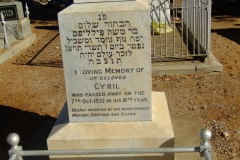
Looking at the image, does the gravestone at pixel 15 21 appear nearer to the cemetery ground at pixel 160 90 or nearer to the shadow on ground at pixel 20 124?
the cemetery ground at pixel 160 90

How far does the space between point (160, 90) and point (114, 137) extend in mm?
3182

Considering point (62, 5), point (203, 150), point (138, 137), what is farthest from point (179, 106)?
point (62, 5)

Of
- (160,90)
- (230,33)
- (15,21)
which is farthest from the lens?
(230,33)

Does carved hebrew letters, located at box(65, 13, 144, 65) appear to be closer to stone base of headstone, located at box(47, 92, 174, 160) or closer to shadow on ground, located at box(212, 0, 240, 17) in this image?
stone base of headstone, located at box(47, 92, 174, 160)

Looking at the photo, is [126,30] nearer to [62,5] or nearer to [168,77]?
[168,77]

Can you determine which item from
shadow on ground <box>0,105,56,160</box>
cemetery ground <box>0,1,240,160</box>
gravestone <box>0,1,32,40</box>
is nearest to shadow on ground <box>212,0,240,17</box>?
cemetery ground <box>0,1,240,160</box>

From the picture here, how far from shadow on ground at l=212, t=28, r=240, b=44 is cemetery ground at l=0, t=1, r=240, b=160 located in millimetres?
84

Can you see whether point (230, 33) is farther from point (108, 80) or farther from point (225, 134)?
point (108, 80)

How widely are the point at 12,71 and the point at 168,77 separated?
11.8 ft

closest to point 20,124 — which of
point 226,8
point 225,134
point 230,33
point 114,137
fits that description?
point 114,137

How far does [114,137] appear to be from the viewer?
3.33m

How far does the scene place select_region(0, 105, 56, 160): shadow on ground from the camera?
4660 millimetres

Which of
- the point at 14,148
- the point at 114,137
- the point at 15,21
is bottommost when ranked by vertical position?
the point at 114,137

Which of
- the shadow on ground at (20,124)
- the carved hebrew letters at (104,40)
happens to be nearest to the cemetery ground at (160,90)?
the shadow on ground at (20,124)
